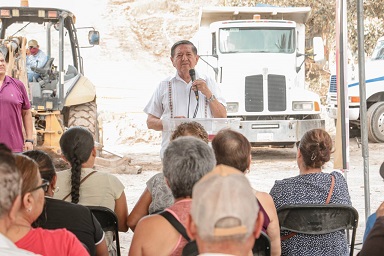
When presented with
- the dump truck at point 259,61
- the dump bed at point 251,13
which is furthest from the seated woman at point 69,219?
the dump bed at point 251,13

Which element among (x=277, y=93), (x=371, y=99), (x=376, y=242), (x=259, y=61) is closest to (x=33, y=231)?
(x=376, y=242)

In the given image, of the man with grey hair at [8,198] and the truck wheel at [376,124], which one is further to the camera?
the truck wheel at [376,124]

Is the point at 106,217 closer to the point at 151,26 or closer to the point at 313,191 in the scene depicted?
the point at 313,191

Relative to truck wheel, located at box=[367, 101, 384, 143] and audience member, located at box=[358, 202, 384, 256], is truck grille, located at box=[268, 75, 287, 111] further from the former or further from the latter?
audience member, located at box=[358, 202, 384, 256]

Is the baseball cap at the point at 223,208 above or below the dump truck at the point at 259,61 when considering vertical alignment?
below

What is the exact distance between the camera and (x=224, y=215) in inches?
81.7

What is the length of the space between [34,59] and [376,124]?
8.56 m

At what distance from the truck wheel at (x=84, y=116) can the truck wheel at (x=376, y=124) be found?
7.36 m

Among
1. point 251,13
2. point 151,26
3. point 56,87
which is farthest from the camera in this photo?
point 151,26

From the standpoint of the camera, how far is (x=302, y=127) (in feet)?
45.9

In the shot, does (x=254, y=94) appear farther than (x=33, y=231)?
Yes

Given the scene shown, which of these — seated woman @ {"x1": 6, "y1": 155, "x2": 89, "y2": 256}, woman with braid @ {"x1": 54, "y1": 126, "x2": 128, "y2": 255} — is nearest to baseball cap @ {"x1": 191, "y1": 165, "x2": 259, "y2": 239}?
seated woman @ {"x1": 6, "y1": 155, "x2": 89, "y2": 256}

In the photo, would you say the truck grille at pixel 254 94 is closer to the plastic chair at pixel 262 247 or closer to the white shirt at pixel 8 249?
the plastic chair at pixel 262 247

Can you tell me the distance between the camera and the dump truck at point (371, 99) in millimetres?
16969
